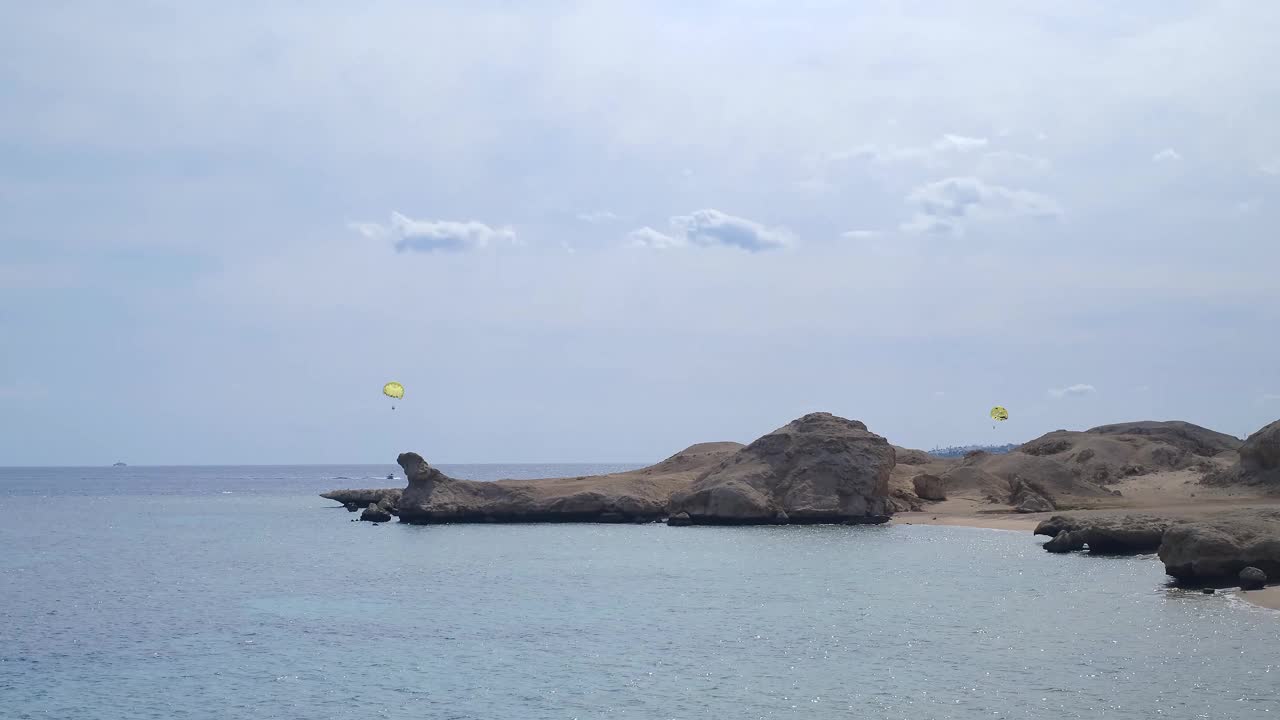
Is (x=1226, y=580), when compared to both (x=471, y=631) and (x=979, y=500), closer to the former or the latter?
(x=471, y=631)

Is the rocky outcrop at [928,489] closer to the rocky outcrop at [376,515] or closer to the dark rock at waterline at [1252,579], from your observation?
the rocky outcrop at [376,515]

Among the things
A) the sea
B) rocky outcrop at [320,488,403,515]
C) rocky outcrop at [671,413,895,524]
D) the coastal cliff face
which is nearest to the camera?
the sea

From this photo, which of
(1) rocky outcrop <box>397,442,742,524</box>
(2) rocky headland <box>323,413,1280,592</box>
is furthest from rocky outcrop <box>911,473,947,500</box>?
(1) rocky outcrop <box>397,442,742,524</box>

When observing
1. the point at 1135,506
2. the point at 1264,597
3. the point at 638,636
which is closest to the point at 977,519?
the point at 1135,506

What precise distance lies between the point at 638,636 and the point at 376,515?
43426 millimetres

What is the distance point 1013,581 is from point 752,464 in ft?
81.1

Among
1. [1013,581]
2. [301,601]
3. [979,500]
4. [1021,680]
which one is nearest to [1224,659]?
[1021,680]

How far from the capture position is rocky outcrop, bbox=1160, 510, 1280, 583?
102 ft

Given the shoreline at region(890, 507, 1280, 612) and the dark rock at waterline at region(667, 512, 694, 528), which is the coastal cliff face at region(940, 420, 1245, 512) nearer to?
the shoreline at region(890, 507, 1280, 612)

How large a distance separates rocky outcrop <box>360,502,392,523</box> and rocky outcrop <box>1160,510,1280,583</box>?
1770 inches

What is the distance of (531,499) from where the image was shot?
6241 cm

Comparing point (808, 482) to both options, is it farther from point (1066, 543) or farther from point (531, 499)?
point (1066, 543)

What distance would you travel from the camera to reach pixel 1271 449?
57312 mm

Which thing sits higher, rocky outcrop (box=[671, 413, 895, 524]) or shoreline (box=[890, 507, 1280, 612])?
rocky outcrop (box=[671, 413, 895, 524])
